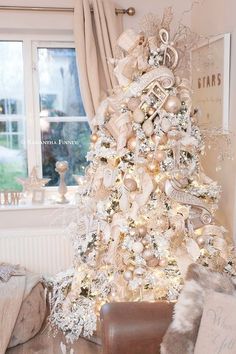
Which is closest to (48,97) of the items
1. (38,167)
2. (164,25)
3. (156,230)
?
(38,167)

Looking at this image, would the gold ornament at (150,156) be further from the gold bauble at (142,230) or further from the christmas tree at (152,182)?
the gold bauble at (142,230)

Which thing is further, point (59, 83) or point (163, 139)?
point (59, 83)

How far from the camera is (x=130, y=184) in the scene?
2.08 m

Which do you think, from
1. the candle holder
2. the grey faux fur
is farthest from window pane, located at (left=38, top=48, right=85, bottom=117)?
the grey faux fur

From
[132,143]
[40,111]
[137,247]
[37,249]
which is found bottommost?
[37,249]

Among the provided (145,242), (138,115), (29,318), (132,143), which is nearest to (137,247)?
(145,242)

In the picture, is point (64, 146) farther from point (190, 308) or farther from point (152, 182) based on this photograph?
point (190, 308)

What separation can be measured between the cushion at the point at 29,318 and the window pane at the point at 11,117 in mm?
1030

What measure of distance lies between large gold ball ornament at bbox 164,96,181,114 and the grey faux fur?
0.85 m

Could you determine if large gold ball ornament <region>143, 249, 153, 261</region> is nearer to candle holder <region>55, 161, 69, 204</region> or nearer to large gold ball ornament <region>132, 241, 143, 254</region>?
large gold ball ornament <region>132, 241, 143, 254</region>

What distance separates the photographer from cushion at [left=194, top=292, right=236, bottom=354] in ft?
4.87

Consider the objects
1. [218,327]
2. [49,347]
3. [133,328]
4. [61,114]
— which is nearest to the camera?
[218,327]

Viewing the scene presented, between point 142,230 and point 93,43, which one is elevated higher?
point 93,43

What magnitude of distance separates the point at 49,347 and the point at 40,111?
181 cm
